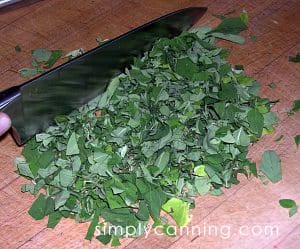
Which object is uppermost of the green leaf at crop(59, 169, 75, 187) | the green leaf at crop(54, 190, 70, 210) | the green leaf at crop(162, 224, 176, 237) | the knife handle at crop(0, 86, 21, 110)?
the knife handle at crop(0, 86, 21, 110)

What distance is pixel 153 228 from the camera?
147cm

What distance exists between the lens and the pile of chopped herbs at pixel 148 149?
148 cm

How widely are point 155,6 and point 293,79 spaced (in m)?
0.50

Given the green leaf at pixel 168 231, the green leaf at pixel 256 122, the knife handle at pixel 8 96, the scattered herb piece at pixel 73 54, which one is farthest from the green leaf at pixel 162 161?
the scattered herb piece at pixel 73 54

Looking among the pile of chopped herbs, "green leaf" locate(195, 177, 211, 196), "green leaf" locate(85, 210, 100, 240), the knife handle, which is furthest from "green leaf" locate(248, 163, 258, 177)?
the knife handle

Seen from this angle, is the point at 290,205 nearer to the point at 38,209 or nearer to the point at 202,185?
the point at 202,185

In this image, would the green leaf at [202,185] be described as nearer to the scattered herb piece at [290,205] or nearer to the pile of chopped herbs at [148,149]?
the pile of chopped herbs at [148,149]

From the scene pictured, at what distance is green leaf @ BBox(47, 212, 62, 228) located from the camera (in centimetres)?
148

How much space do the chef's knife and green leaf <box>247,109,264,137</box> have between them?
0.36 m

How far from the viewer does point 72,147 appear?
59.5 inches

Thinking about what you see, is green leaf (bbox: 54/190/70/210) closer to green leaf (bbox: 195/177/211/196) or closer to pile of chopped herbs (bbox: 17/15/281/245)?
pile of chopped herbs (bbox: 17/15/281/245)

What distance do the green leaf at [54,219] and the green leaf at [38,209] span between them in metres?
0.02

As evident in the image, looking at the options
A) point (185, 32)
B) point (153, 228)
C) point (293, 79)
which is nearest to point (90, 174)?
point (153, 228)

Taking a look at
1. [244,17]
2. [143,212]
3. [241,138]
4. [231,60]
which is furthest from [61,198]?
[244,17]
